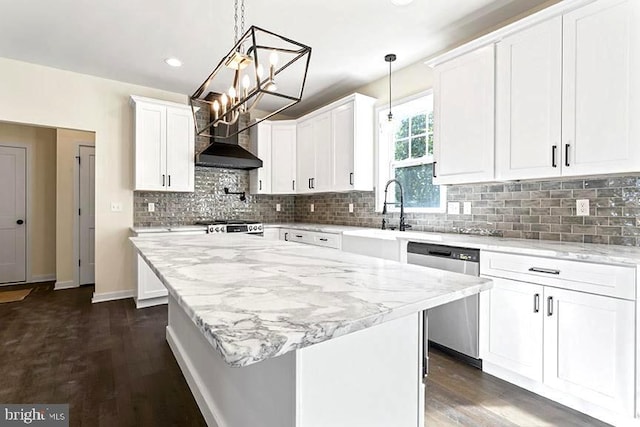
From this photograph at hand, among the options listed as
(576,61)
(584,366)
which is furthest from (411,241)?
(576,61)

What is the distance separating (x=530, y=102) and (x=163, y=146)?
12.4 feet

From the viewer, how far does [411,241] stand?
8.80 ft

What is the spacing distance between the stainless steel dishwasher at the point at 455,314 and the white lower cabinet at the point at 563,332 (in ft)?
0.21

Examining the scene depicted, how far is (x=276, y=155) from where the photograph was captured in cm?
479

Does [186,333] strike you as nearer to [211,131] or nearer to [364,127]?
[364,127]

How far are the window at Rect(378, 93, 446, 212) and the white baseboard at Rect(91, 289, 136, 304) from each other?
3295 mm

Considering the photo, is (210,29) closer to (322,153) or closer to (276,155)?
(322,153)

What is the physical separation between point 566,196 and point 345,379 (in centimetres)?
223

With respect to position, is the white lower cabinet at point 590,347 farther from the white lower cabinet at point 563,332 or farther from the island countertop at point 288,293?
the island countertop at point 288,293

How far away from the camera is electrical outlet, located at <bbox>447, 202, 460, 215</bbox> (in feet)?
9.88

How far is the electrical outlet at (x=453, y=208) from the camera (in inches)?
119

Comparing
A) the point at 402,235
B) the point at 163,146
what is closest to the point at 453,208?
the point at 402,235

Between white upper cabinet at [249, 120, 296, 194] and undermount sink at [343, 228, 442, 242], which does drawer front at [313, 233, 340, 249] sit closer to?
undermount sink at [343, 228, 442, 242]

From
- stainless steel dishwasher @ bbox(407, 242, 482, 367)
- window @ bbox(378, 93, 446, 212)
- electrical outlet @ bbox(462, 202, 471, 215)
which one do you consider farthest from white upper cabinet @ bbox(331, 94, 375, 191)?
stainless steel dishwasher @ bbox(407, 242, 482, 367)
